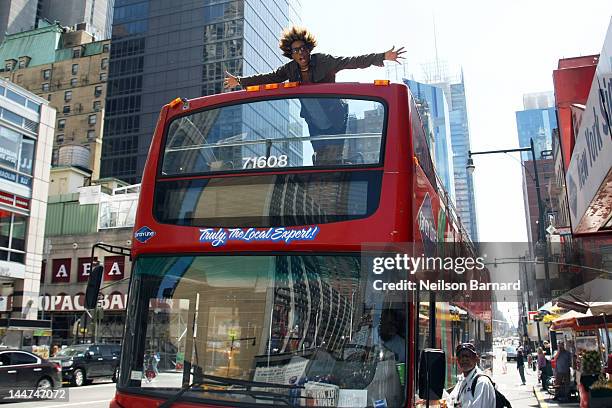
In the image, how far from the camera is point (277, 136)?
5.82 metres

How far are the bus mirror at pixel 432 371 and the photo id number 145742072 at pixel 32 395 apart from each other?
15.2m

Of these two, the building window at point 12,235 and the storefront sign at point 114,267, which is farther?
the storefront sign at point 114,267

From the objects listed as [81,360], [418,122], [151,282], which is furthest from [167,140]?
[81,360]

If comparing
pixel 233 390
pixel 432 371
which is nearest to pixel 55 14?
pixel 233 390

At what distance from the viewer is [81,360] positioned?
23.3m

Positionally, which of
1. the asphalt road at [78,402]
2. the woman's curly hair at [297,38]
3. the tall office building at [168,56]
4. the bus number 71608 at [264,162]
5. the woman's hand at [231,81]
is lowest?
the asphalt road at [78,402]

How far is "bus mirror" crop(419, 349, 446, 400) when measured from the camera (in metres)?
4.38

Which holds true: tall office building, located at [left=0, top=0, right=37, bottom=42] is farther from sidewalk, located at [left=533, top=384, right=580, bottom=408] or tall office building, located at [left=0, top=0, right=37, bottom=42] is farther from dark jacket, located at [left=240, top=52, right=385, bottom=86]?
dark jacket, located at [left=240, top=52, right=385, bottom=86]

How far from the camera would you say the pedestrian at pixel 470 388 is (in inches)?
193

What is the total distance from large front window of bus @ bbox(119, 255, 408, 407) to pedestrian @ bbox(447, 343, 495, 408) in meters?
0.85

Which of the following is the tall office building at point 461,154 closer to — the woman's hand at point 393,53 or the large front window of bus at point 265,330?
the woman's hand at point 393,53

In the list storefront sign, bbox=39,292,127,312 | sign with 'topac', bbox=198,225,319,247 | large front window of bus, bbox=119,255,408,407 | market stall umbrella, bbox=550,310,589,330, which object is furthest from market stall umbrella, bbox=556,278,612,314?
storefront sign, bbox=39,292,127,312

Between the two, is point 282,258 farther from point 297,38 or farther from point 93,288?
point 297,38

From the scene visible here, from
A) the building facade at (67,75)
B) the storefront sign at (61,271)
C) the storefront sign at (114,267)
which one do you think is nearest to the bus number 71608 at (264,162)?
the storefront sign at (114,267)
